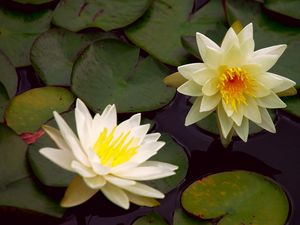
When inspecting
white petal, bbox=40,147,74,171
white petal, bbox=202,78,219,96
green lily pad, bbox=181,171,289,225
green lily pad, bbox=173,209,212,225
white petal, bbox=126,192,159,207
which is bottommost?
green lily pad, bbox=173,209,212,225

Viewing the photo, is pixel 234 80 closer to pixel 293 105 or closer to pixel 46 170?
pixel 293 105

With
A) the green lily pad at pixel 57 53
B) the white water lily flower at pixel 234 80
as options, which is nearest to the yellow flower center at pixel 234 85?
the white water lily flower at pixel 234 80

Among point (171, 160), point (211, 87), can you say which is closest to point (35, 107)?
point (171, 160)

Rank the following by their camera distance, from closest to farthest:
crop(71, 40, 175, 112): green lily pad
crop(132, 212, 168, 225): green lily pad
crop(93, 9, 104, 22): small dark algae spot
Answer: crop(132, 212, 168, 225): green lily pad → crop(71, 40, 175, 112): green lily pad → crop(93, 9, 104, 22): small dark algae spot

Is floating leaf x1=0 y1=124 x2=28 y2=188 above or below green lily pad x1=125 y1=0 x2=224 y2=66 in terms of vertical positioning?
below

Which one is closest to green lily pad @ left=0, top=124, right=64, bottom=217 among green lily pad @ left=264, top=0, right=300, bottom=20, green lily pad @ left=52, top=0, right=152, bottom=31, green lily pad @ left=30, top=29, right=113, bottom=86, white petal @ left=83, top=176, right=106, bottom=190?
white petal @ left=83, top=176, right=106, bottom=190

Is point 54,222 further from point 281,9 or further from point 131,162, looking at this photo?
point 281,9

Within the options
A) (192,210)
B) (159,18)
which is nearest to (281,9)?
(159,18)

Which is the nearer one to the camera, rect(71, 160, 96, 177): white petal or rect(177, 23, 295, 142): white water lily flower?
rect(71, 160, 96, 177): white petal

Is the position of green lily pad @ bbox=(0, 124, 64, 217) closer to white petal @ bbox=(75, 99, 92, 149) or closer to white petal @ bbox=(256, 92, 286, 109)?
white petal @ bbox=(75, 99, 92, 149)
